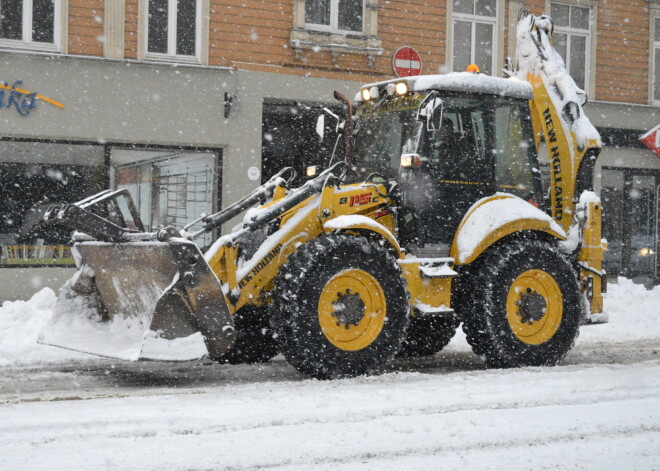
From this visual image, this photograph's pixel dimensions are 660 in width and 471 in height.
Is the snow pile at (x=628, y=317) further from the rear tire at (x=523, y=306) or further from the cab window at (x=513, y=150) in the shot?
the cab window at (x=513, y=150)

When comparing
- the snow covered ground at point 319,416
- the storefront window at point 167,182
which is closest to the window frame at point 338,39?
the storefront window at point 167,182

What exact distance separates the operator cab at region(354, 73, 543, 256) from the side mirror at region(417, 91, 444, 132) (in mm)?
37

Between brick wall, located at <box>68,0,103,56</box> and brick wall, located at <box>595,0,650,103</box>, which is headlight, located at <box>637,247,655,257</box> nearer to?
brick wall, located at <box>595,0,650,103</box>

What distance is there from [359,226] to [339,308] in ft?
2.30

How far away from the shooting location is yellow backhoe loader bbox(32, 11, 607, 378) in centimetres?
730

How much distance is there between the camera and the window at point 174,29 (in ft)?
48.3

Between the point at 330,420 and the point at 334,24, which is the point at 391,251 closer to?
the point at 330,420

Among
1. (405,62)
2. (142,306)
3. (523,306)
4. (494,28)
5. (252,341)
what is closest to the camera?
(142,306)

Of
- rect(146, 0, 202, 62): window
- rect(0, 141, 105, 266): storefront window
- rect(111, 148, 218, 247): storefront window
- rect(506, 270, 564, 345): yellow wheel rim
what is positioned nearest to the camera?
rect(506, 270, 564, 345): yellow wheel rim

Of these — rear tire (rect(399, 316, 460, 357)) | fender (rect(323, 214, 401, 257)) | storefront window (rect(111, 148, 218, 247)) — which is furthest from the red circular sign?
fender (rect(323, 214, 401, 257))

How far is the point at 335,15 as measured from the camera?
51.9ft

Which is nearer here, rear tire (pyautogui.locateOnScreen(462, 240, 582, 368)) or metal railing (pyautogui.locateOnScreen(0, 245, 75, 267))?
rear tire (pyautogui.locateOnScreen(462, 240, 582, 368))

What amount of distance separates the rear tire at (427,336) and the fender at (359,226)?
163 cm

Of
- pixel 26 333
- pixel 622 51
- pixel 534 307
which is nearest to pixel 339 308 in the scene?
pixel 534 307
